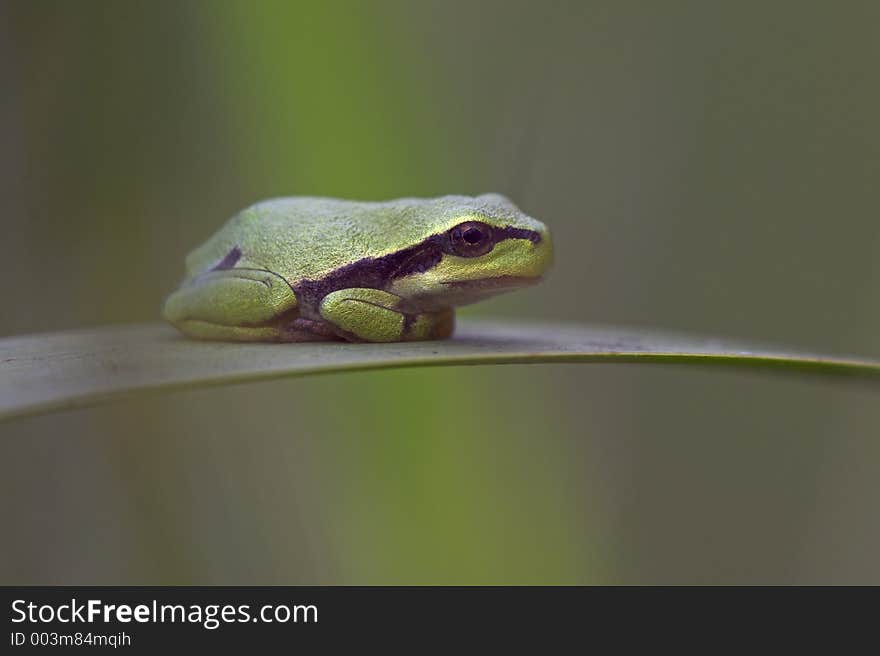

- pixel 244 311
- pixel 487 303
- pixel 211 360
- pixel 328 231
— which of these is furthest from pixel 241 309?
pixel 487 303

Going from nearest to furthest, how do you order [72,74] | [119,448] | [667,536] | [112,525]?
[112,525], [119,448], [72,74], [667,536]

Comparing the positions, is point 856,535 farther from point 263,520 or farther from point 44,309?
point 44,309

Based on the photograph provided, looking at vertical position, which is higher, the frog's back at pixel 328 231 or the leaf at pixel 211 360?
the frog's back at pixel 328 231

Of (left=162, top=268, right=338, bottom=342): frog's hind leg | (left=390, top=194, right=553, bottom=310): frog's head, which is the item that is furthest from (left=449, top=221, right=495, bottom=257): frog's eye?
(left=162, top=268, right=338, bottom=342): frog's hind leg

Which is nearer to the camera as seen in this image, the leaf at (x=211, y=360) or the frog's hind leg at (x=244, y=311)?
the leaf at (x=211, y=360)

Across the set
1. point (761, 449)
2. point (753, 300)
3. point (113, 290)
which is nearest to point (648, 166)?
point (753, 300)

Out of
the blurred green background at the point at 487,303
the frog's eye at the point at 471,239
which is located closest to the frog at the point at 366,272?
the frog's eye at the point at 471,239

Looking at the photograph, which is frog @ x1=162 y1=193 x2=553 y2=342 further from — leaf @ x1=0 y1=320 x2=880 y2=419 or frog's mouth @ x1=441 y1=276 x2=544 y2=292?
leaf @ x1=0 y1=320 x2=880 y2=419

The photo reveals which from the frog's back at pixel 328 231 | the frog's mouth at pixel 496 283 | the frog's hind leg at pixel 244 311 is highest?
the frog's back at pixel 328 231

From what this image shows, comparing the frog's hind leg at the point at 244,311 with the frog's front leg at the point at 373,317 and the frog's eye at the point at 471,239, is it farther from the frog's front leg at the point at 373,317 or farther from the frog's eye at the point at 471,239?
the frog's eye at the point at 471,239
